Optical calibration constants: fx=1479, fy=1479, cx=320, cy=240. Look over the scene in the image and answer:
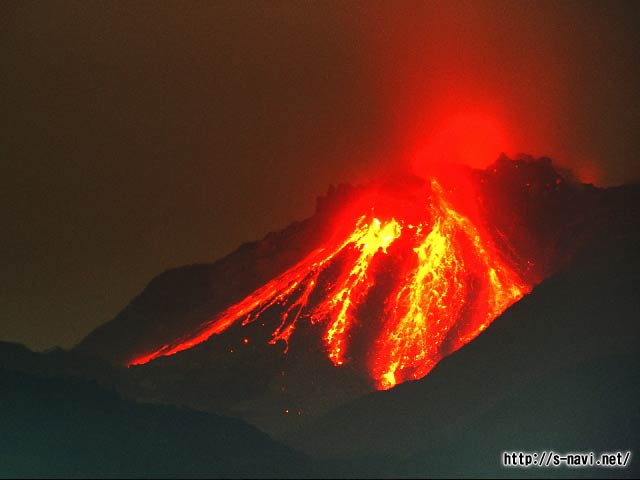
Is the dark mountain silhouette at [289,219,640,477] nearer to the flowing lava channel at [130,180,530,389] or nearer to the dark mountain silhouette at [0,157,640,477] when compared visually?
the dark mountain silhouette at [0,157,640,477]

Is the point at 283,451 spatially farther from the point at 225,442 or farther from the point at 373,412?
the point at 373,412

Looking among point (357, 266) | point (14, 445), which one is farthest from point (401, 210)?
point (14, 445)

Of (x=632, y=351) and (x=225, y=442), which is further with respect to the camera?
(x=632, y=351)

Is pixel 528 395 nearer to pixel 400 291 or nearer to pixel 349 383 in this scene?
pixel 349 383

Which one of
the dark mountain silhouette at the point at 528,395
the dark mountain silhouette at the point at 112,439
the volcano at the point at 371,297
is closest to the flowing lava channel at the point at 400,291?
the volcano at the point at 371,297

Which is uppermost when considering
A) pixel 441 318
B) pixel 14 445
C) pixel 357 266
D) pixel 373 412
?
pixel 357 266

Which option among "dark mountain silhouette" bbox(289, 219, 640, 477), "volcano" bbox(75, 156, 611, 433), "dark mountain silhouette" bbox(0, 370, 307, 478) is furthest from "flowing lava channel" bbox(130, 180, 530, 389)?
"dark mountain silhouette" bbox(0, 370, 307, 478)

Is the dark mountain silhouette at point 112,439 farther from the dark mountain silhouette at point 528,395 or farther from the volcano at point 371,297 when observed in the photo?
the volcano at point 371,297
